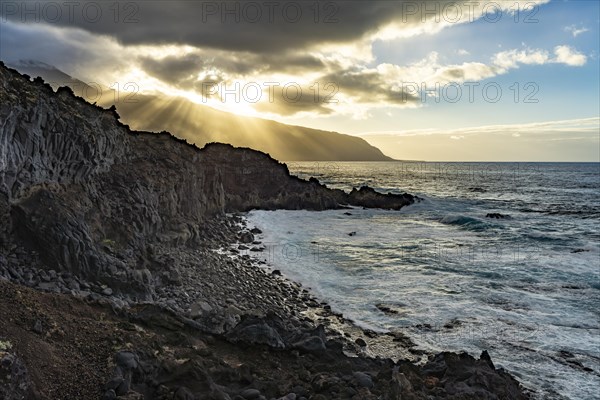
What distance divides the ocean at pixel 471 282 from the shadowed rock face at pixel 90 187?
9.64 meters

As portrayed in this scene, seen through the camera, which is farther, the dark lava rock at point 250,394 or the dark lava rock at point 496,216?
the dark lava rock at point 496,216

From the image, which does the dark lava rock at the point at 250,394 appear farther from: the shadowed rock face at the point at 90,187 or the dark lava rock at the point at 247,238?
the dark lava rock at the point at 247,238

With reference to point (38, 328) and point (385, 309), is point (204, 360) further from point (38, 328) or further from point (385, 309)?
point (385, 309)

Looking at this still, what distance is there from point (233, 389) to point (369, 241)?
31361 millimetres

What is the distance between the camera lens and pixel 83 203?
23734mm

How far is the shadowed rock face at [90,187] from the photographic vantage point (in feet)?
59.2

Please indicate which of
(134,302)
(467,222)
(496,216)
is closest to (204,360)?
(134,302)

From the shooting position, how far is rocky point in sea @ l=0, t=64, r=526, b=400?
10250 millimetres

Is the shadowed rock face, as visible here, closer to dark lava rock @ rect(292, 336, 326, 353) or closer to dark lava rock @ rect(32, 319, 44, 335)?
dark lava rock @ rect(32, 319, 44, 335)

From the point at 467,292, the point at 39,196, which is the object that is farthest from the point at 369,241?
the point at 39,196

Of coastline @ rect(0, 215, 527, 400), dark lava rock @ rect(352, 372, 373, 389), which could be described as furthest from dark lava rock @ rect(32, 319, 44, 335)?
dark lava rock @ rect(352, 372, 373, 389)

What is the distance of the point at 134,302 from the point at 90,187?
10.8 m

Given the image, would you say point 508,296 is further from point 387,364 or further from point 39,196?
point 39,196

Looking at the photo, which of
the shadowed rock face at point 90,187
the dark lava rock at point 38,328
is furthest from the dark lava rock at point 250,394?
the shadowed rock face at point 90,187
